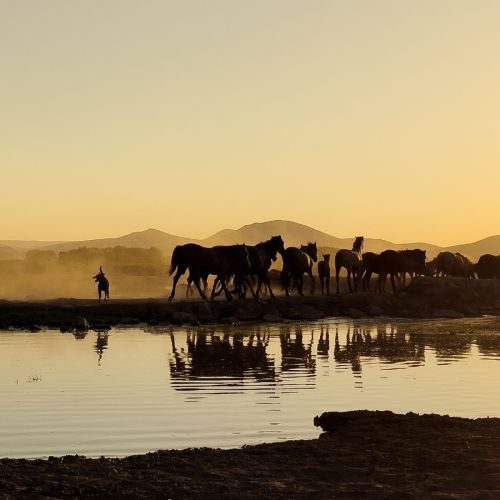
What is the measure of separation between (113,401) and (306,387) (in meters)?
4.32

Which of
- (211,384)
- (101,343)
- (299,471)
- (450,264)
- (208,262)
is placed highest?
(450,264)

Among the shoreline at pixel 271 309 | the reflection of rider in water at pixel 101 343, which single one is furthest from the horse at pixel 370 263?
the reflection of rider in water at pixel 101 343

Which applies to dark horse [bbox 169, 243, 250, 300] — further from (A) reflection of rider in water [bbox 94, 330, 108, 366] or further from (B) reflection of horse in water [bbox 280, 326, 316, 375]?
(B) reflection of horse in water [bbox 280, 326, 316, 375]

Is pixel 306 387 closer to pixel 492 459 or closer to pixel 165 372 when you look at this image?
pixel 165 372

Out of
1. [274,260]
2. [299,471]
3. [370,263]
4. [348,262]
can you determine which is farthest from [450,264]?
[299,471]

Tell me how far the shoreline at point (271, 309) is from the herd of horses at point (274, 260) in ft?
4.41

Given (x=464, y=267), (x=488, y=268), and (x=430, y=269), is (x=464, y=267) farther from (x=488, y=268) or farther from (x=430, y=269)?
(x=488, y=268)

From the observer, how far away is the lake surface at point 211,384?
14461 millimetres

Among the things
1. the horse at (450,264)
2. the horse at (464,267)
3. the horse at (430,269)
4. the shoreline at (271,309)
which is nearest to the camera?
the shoreline at (271,309)

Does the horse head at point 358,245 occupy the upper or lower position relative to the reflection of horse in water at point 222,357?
upper

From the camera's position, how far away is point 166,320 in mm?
43000

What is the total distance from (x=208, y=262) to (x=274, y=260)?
290 inches

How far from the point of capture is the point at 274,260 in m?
53.9

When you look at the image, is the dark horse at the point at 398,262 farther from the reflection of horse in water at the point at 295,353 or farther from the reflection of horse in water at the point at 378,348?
the reflection of horse in water at the point at 295,353
